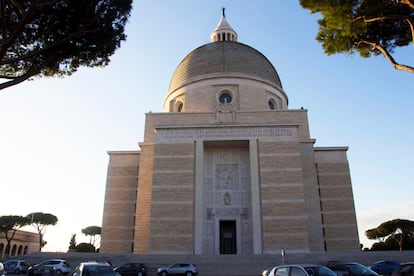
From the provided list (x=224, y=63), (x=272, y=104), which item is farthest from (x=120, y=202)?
(x=272, y=104)

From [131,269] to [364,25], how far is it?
45.2ft

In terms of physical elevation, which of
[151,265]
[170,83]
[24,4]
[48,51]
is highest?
[170,83]

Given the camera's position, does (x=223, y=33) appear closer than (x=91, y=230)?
Yes

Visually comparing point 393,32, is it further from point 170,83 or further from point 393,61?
point 170,83

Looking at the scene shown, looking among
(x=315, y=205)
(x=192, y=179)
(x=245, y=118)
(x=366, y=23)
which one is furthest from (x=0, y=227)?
(x=366, y=23)

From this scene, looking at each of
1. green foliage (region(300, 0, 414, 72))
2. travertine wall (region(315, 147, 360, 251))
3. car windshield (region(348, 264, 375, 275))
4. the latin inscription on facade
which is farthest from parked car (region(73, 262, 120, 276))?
travertine wall (region(315, 147, 360, 251))

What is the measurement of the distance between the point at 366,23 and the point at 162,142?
15542 millimetres

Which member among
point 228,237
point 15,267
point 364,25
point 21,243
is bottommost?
point 15,267

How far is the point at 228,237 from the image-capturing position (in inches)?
907

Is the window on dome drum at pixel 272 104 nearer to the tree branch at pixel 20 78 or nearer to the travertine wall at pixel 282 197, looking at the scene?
the travertine wall at pixel 282 197

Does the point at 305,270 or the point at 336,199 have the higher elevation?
the point at 336,199

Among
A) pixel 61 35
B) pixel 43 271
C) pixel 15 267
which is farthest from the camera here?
pixel 15 267

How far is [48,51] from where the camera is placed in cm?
1261

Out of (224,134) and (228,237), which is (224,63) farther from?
(228,237)
